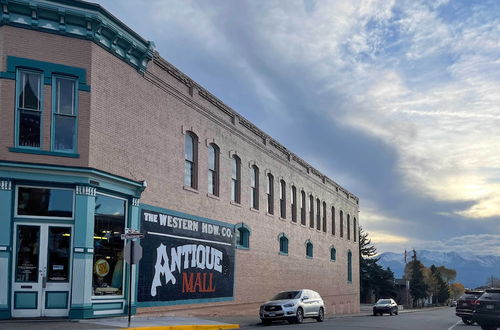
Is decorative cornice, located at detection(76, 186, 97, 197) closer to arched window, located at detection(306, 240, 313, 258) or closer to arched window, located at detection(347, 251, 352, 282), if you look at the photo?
arched window, located at detection(306, 240, 313, 258)

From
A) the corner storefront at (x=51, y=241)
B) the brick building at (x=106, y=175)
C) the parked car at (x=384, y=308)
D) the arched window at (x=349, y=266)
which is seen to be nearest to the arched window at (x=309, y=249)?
the parked car at (x=384, y=308)

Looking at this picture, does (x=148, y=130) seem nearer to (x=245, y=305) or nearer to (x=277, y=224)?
(x=245, y=305)

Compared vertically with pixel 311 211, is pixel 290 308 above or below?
below

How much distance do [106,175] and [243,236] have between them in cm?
1410

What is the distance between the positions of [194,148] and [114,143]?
6661 millimetres

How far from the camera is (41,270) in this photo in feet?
58.8

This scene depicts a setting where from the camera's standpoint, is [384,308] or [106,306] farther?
[384,308]

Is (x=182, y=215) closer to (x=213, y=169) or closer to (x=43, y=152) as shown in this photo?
(x=213, y=169)

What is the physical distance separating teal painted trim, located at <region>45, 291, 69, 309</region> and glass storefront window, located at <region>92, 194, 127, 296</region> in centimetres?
117

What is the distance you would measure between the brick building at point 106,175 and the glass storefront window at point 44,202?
1.2 inches

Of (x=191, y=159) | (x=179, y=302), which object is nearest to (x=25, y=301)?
(x=179, y=302)

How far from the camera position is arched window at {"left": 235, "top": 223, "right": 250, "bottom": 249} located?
3130 centimetres

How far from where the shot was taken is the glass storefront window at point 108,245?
19.4 m

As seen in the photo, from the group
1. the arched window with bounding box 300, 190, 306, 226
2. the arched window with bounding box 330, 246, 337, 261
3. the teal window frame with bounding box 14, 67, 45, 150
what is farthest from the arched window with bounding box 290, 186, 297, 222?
the teal window frame with bounding box 14, 67, 45, 150
